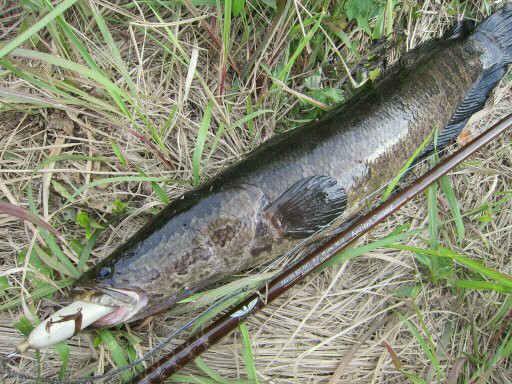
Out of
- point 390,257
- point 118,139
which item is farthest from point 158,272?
point 390,257

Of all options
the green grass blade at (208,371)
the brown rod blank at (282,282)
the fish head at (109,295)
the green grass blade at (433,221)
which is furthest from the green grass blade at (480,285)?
the fish head at (109,295)

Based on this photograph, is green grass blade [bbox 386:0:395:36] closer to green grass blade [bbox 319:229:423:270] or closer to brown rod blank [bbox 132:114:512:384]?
brown rod blank [bbox 132:114:512:384]

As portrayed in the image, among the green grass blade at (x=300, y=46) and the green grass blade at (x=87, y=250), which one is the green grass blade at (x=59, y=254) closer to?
the green grass blade at (x=87, y=250)

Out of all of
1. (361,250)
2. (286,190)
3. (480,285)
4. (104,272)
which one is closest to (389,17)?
(286,190)

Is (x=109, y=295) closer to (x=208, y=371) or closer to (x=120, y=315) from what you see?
(x=120, y=315)

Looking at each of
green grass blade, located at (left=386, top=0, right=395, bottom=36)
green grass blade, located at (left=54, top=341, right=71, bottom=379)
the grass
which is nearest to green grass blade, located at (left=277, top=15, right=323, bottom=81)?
the grass

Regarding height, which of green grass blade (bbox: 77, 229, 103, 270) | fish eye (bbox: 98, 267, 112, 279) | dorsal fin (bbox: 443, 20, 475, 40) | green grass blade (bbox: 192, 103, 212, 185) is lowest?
fish eye (bbox: 98, 267, 112, 279)
